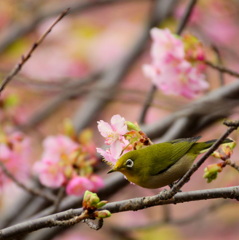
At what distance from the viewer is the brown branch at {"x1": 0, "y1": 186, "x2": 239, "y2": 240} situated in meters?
1.45

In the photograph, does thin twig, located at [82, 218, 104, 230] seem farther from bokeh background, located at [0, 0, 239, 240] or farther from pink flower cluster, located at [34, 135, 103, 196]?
bokeh background, located at [0, 0, 239, 240]

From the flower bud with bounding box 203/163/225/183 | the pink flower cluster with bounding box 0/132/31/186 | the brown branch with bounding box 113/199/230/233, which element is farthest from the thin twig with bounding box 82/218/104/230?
the brown branch with bounding box 113/199/230/233

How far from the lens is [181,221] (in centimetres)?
329

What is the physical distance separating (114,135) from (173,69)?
2.86ft

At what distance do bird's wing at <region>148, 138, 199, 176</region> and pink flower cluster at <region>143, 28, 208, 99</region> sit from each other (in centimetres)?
70

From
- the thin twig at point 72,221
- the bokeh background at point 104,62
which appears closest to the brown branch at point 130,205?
the thin twig at point 72,221

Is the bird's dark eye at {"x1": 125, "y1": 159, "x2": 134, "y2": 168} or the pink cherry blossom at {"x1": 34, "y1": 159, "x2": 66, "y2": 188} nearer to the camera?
the bird's dark eye at {"x1": 125, "y1": 159, "x2": 134, "y2": 168}

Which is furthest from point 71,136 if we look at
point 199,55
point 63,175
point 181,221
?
point 181,221

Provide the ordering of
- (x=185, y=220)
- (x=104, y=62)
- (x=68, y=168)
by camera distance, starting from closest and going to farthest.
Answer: (x=68, y=168), (x=185, y=220), (x=104, y=62)

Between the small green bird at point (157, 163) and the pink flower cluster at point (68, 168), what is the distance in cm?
65

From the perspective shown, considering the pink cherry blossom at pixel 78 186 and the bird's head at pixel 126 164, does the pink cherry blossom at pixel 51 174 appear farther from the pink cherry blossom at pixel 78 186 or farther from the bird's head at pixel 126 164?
the bird's head at pixel 126 164

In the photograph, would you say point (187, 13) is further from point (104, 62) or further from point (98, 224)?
→ point (104, 62)

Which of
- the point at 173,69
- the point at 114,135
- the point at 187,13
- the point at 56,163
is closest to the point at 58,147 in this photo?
the point at 56,163

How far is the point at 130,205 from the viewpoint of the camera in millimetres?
1496
